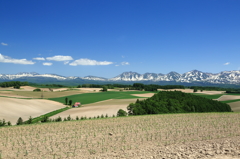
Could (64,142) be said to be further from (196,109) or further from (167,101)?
(196,109)

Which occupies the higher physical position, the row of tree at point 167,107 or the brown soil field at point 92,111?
the row of tree at point 167,107

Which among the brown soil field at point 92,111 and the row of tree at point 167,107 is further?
the brown soil field at point 92,111

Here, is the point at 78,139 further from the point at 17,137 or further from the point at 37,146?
the point at 17,137

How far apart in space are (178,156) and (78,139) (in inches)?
513

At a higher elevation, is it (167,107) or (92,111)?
(167,107)

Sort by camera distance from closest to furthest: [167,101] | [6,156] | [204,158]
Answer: [204,158] → [6,156] → [167,101]

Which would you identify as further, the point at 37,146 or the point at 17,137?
the point at 17,137

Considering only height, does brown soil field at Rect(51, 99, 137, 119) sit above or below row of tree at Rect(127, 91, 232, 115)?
below

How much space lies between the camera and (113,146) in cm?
1800

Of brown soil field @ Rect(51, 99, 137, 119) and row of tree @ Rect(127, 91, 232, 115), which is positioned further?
brown soil field @ Rect(51, 99, 137, 119)

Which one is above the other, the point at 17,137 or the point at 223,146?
the point at 223,146

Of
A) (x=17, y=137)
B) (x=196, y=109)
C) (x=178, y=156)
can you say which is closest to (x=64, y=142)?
(x=17, y=137)

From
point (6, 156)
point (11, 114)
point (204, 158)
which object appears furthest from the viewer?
point (11, 114)

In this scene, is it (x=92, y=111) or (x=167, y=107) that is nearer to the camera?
(x=167, y=107)
